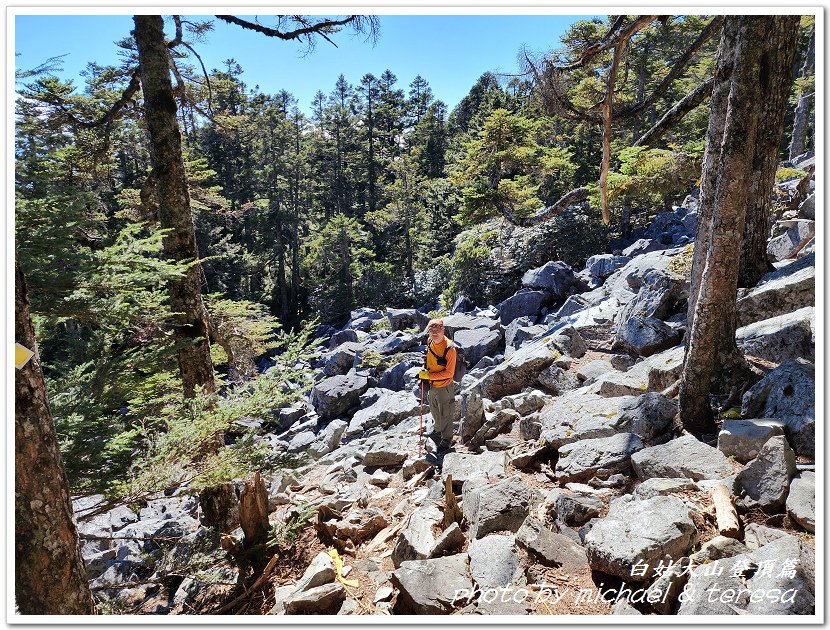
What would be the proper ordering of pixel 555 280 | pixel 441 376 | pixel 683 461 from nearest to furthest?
pixel 683 461
pixel 441 376
pixel 555 280

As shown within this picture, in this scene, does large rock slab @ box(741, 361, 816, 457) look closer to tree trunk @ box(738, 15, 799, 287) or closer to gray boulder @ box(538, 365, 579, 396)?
tree trunk @ box(738, 15, 799, 287)

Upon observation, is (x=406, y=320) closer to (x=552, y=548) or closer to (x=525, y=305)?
(x=525, y=305)

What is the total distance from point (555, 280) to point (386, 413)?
8.33 m

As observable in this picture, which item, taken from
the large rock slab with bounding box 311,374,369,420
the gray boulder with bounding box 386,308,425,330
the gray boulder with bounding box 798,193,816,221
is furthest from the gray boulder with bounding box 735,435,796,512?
the gray boulder with bounding box 386,308,425,330

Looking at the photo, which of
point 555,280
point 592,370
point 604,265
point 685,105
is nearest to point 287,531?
point 592,370

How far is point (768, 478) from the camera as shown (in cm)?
291

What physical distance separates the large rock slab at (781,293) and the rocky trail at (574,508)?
2 cm

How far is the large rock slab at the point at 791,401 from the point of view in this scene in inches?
128

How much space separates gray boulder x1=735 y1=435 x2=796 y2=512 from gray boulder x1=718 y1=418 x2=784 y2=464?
0.37 meters

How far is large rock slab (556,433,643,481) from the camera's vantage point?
402 cm

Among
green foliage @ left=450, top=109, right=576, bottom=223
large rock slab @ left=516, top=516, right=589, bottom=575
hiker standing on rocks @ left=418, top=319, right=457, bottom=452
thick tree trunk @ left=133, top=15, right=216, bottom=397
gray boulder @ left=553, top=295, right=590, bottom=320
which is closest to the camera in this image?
large rock slab @ left=516, top=516, right=589, bottom=575

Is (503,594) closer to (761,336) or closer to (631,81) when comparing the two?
(761,336)

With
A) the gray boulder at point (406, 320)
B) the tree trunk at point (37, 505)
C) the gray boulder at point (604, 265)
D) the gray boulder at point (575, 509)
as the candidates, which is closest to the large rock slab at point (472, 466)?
the gray boulder at point (575, 509)

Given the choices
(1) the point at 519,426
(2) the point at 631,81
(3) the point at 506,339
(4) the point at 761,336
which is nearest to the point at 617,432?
(1) the point at 519,426
